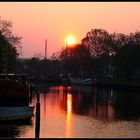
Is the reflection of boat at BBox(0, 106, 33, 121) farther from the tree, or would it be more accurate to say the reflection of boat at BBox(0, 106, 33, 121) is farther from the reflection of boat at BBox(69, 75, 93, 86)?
the reflection of boat at BBox(69, 75, 93, 86)

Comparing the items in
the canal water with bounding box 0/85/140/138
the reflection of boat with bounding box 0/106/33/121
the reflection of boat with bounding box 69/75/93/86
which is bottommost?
the canal water with bounding box 0/85/140/138

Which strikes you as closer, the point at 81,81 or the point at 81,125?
the point at 81,125

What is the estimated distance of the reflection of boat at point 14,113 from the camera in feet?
147

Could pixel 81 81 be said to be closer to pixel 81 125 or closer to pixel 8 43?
pixel 8 43

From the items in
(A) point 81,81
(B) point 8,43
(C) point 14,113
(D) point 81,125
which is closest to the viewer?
(C) point 14,113

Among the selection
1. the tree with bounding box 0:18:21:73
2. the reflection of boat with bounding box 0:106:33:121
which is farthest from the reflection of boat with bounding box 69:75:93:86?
the reflection of boat with bounding box 0:106:33:121

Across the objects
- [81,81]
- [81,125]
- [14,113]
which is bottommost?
[81,125]

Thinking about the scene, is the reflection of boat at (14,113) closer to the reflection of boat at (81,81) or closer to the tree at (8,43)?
the tree at (8,43)

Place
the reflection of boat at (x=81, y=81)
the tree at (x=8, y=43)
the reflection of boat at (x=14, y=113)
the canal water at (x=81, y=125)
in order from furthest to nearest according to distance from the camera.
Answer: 1. the reflection of boat at (x=81, y=81)
2. the tree at (x=8, y=43)
3. the reflection of boat at (x=14, y=113)
4. the canal water at (x=81, y=125)

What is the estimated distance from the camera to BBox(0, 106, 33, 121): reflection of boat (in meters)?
44.8

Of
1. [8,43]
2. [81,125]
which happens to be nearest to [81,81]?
[8,43]

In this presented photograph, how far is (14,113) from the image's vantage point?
45469 millimetres

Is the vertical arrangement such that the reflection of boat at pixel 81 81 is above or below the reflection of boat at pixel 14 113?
above

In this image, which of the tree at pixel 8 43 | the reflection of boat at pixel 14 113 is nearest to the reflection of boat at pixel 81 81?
the tree at pixel 8 43
